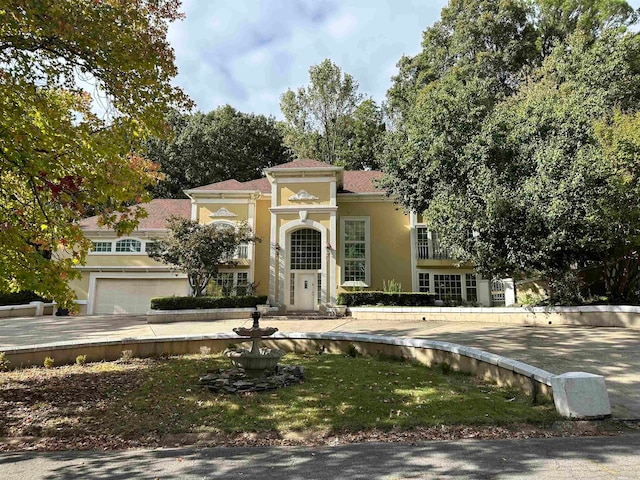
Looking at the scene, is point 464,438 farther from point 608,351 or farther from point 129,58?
point 129,58

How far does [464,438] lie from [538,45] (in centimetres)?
3159

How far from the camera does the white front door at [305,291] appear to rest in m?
21.5

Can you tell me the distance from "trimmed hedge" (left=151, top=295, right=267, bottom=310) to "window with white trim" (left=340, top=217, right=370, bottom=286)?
569 cm

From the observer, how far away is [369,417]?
606cm

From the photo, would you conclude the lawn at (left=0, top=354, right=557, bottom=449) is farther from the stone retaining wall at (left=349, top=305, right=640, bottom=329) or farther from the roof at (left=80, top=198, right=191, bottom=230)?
the roof at (left=80, top=198, right=191, bottom=230)

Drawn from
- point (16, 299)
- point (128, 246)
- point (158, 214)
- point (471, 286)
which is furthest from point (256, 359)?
point (16, 299)

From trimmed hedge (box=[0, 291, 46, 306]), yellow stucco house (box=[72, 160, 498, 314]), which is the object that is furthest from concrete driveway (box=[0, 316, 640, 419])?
trimmed hedge (box=[0, 291, 46, 306])

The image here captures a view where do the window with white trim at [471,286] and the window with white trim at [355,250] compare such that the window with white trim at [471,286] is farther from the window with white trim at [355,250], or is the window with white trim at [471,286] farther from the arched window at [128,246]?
the arched window at [128,246]

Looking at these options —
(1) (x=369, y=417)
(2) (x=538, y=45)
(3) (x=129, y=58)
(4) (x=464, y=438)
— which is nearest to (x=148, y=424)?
(1) (x=369, y=417)

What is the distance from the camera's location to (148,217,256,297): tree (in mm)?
18344

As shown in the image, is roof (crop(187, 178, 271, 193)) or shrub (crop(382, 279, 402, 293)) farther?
roof (crop(187, 178, 271, 193))

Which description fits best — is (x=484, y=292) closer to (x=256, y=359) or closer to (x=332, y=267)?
(x=332, y=267)

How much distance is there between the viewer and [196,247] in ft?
59.8

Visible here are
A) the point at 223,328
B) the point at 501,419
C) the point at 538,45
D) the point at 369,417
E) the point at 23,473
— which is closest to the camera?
the point at 23,473
